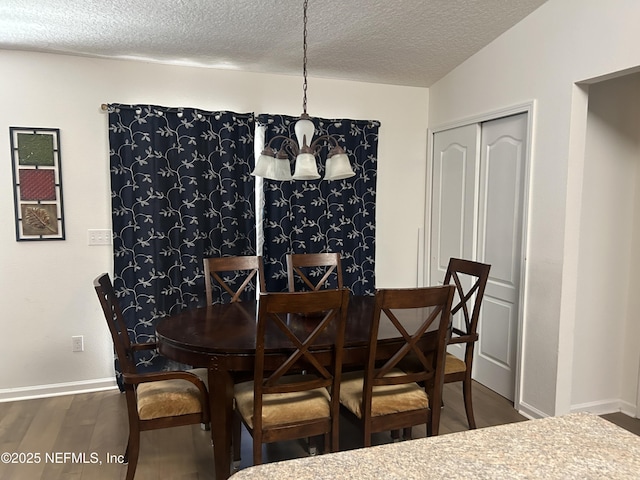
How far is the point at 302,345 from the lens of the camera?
1958mm

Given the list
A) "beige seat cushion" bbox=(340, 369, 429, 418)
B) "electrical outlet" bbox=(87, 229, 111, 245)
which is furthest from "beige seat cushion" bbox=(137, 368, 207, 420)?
"electrical outlet" bbox=(87, 229, 111, 245)

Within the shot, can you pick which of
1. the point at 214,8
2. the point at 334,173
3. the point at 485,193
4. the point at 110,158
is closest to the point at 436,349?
the point at 334,173

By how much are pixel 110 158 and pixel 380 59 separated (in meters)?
2.15

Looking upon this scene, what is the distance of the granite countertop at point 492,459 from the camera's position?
0.88 metres

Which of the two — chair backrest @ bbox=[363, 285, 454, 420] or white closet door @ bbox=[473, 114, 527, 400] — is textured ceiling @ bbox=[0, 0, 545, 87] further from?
chair backrest @ bbox=[363, 285, 454, 420]

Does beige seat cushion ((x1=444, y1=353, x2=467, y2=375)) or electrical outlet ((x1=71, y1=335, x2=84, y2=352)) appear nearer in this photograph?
beige seat cushion ((x1=444, y1=353, x2=467, y2=375))

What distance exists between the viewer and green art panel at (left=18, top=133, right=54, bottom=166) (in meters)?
3.19

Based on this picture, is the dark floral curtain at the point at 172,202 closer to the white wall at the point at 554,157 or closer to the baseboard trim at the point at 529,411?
the white wall at the point at 554,157

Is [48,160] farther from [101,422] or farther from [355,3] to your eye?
[355,3]

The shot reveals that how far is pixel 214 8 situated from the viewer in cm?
268

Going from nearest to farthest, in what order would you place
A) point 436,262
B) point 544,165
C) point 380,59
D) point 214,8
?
point 214,8, point 544,165, point 380,59, point 436,262

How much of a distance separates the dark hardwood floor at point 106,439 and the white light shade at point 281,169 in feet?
5.02

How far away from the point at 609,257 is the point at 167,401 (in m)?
2.89

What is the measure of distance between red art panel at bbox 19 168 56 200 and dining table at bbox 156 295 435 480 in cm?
160
